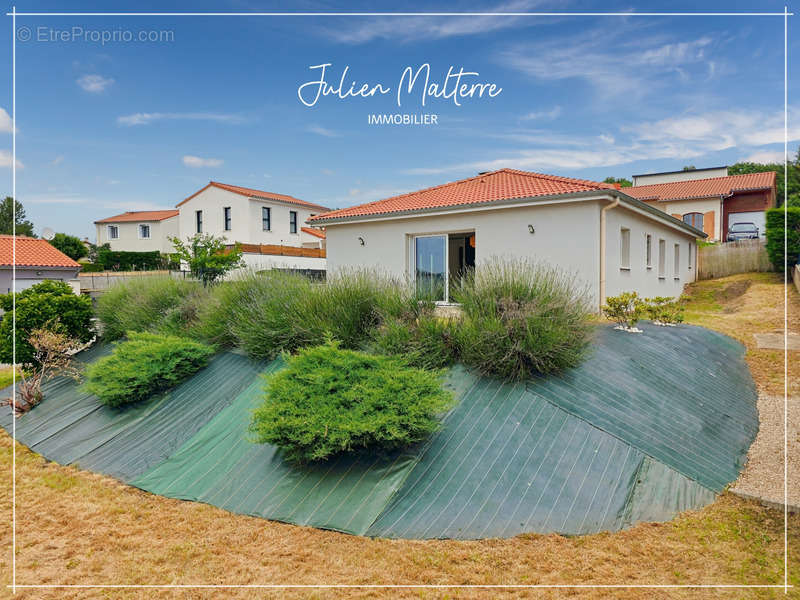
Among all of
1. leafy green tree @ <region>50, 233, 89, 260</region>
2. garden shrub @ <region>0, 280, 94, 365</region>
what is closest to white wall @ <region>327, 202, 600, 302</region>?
garden shrub @ <region>0, 280, 94, 365</region>

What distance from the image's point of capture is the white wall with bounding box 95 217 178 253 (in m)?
39.2

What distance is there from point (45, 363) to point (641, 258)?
13810 mm

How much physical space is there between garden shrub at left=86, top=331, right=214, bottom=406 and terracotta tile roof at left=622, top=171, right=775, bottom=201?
86.0ft

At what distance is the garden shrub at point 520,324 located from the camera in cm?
576

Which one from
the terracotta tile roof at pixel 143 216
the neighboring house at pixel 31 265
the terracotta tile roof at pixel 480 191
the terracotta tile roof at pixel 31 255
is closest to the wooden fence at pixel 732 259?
the terracotta tile roof at pixel 480 191

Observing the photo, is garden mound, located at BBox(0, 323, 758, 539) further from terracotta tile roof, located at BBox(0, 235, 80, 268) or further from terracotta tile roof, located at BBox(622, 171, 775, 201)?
terracotta tile roof, located at BBox(622, 171, 775, 201)

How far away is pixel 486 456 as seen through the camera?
4.73 meters

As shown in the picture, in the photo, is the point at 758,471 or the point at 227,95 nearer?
the point at 758,471

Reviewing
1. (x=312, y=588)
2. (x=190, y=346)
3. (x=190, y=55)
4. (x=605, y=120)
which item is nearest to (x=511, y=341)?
(x=312, y=588)

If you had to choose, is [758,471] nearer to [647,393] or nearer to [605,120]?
[647,393]

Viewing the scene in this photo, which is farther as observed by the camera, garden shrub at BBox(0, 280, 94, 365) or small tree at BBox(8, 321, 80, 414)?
garden shrub at BBox(0, 280, 94, 365)

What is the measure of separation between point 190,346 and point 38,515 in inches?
133

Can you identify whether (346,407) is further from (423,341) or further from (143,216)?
(143,216)

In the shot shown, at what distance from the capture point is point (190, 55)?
8617 mm
